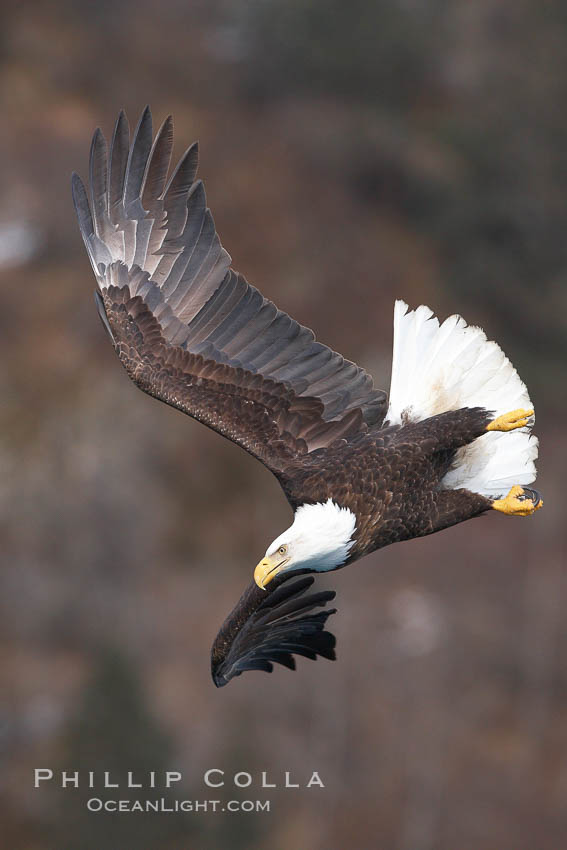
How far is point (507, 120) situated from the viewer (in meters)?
38.5

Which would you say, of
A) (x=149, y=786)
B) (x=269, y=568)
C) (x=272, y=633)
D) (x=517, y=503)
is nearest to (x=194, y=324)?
(x=269, y=568)

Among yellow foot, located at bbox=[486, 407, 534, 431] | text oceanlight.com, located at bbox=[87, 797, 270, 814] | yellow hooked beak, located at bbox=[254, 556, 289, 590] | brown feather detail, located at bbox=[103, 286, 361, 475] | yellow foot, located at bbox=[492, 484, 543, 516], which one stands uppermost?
brown feather detail, located at bbox=[103, 286, 361, 475]

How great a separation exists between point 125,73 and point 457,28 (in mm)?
8852

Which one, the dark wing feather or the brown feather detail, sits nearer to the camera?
the brown feather detail

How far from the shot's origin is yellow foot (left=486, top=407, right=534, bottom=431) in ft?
24.9

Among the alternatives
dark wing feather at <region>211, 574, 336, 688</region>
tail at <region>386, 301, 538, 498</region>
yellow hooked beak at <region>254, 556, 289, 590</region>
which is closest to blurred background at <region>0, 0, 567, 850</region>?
dark wing feather at <region>211, 574, 336, 688</region>

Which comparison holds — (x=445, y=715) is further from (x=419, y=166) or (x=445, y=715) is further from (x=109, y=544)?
(x=419, y=166)

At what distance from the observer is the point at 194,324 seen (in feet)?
27.1

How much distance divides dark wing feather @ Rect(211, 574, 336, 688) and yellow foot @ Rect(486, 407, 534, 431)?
4.27 ft

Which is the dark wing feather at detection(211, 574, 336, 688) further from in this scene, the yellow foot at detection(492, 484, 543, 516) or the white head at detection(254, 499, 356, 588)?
the yellow foot at detection(492, 484, 543, 516)

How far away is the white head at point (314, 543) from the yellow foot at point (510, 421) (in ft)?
2.92

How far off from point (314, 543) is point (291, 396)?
3.30 feet

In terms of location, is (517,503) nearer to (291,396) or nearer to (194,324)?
(291,396)

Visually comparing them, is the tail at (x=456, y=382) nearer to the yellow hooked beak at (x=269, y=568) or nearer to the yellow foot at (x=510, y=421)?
the yellow foot at (x=510, y=421)
